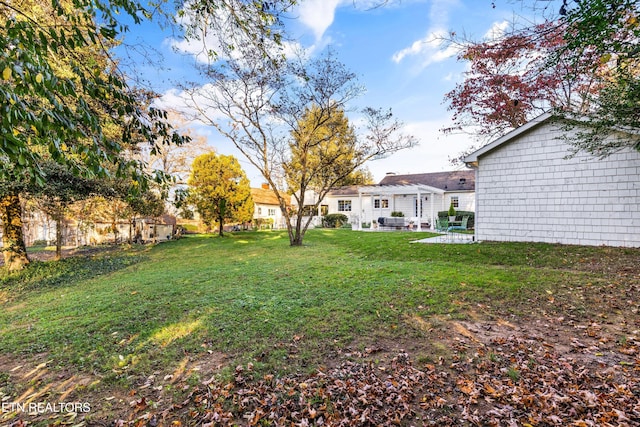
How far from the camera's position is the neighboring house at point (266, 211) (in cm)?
2670

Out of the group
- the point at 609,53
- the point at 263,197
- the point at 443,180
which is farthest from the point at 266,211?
the point at 609,53

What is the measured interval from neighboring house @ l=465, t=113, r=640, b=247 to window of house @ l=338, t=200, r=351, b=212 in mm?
17109

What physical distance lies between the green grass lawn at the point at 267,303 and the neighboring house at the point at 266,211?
16.7 m

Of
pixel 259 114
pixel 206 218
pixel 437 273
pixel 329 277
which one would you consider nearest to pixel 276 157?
pixel 259 114

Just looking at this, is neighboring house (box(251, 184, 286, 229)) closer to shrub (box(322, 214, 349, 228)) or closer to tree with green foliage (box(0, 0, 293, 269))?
shrub (box(322, 214, 349, 228))

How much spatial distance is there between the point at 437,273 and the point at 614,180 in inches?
255

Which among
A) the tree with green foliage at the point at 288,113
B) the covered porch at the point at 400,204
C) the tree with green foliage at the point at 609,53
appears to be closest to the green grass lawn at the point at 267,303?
the tree with green foliage at the point at 609,53

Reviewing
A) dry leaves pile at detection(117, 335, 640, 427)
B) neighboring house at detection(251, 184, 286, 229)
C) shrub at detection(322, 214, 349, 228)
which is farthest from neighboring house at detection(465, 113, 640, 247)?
neighboring house at detection(251, 184, 286, 229)

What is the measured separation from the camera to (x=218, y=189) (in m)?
19.0

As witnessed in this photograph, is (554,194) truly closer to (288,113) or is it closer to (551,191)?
(551,191)

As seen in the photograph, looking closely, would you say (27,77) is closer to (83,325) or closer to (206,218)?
(83,325)

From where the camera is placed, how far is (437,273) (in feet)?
23.9

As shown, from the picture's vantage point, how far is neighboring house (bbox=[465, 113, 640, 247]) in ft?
28.4

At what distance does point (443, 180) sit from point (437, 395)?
81.3 feet
